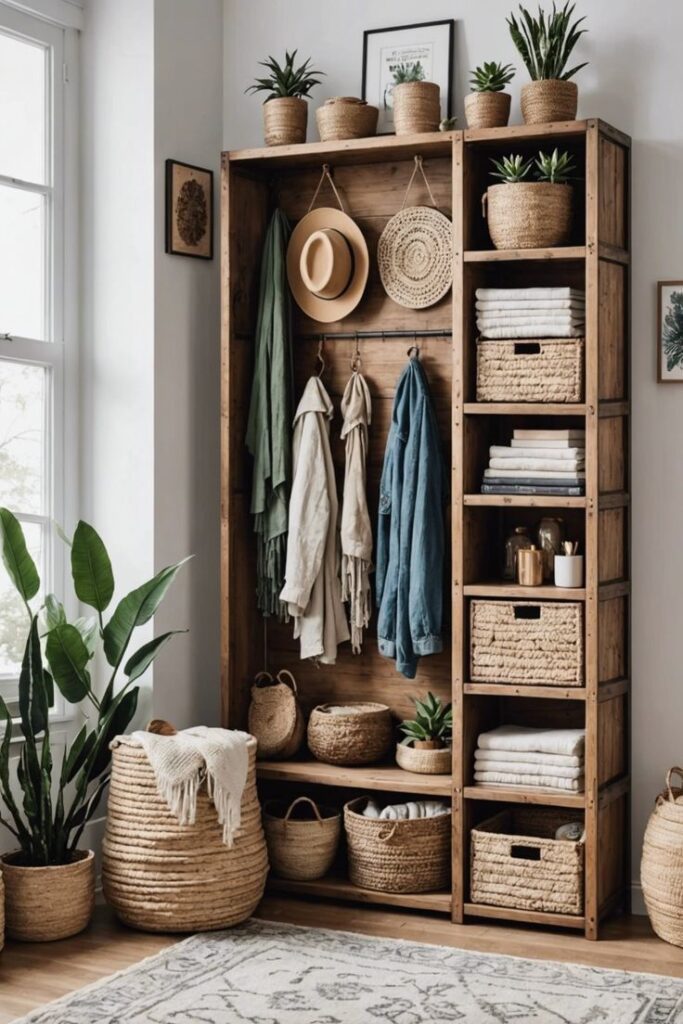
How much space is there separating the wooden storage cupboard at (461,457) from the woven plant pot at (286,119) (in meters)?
0.07

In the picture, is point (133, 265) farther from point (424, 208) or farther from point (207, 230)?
point (424, 208)

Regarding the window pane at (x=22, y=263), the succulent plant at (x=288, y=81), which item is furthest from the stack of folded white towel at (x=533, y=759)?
the succulent plant at (x=288, y=81)

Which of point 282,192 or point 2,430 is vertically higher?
point 282,192

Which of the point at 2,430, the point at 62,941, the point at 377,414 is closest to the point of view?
the point at 62,941

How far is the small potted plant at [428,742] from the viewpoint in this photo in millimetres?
4254

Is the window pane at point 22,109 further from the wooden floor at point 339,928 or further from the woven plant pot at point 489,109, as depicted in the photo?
the wooden floor at point 339,928

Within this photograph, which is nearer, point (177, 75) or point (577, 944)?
point (577, 944)

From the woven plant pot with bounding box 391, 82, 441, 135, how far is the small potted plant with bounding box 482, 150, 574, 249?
0.29 metres

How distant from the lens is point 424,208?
4.40 m

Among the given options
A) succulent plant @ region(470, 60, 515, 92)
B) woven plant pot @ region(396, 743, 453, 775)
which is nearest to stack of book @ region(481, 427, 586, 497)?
woven plant pot @ region(396, 743, 453, 775)

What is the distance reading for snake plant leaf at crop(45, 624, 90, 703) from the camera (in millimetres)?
3998

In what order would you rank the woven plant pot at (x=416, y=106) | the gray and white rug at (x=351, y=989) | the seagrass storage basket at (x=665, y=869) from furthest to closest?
the woven plant pot at (x=416, y=106), the seagrass storage basket at (x=665, y=869), the gray and white rug at (x=351, y=989)

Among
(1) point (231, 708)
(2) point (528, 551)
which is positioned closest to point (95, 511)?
(1) point (231, 708)

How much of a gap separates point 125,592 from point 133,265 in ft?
3.42
